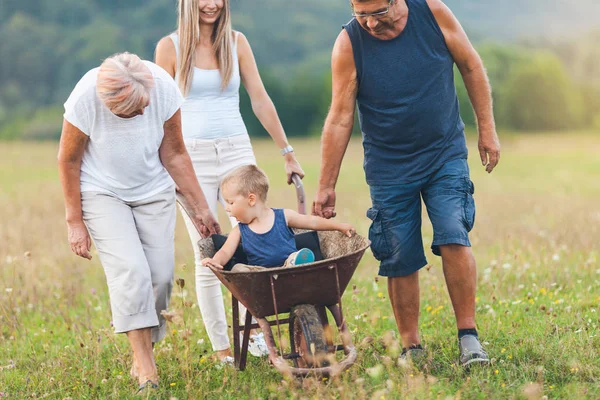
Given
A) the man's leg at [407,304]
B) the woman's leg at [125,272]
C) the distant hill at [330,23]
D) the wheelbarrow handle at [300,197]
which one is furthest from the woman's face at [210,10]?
the distant hill at [330,23]

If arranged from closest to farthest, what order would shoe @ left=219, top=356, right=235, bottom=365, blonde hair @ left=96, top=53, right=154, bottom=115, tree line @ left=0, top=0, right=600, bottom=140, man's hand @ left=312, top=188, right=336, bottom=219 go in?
blonde hair @ left=96, top=53, right=154, bottom=115
man's hand @ left=312, top=188, right=336, bottom=219
shoe @ left=219, top=356, right=235, bottom=365
tree line @ left=0, top=0, right=600, bottom=140

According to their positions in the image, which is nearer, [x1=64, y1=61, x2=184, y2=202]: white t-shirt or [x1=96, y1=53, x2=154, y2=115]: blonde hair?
Answer: [x1=96, y1=53, x2=154, y2=115]: blonde hair

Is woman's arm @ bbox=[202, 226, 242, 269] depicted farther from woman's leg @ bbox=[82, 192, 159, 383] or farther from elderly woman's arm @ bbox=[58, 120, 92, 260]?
elderly woman's arm @ bbox=[58, 120, 92, 260]

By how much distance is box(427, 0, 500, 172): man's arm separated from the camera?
4820 millimetres


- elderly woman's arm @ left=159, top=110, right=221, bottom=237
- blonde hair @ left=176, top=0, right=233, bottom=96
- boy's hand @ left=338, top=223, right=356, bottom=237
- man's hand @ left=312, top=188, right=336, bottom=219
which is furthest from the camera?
blonde hair @ left=176, top=0, right=233, bottom=96

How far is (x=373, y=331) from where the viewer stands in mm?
5828

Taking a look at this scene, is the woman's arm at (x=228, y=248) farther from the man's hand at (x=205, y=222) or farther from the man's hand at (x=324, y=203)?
the man's hand at (x=324, y=203)

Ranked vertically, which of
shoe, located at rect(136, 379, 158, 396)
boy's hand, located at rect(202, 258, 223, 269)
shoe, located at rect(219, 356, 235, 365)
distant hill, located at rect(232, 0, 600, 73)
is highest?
distant hill, located at rect(232, 0, 600, 73)

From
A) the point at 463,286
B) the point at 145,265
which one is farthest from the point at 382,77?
the point at 145,265

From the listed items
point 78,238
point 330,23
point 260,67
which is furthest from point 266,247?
point 330,23

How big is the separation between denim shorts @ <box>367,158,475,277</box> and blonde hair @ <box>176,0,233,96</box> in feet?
4.25

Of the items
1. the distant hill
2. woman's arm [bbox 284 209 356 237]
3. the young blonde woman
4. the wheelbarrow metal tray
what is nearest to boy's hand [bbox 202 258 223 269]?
the wheelbarrow metal tray

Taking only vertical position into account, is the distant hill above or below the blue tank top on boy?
above

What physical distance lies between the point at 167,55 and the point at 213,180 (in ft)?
2.85
